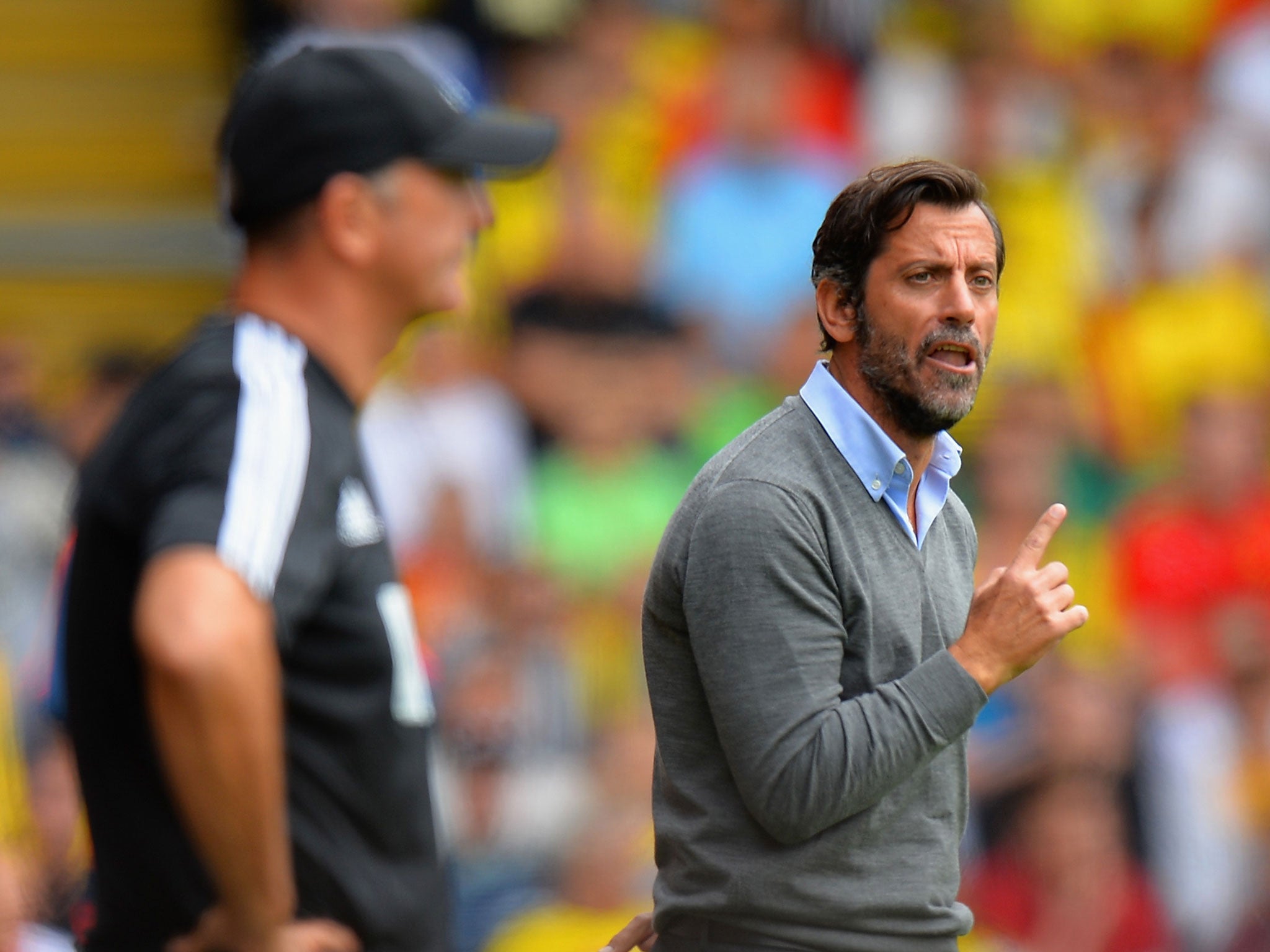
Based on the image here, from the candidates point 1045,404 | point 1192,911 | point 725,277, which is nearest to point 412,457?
point 725,277

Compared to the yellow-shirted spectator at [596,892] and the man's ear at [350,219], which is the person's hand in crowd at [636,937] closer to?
the man's ear at [350,219]

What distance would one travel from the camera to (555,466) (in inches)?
263

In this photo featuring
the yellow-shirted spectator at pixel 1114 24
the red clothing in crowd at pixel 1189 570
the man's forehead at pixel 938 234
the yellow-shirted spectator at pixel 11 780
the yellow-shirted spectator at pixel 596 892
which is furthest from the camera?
the yellow-shirted spectator at pixel 1114 24

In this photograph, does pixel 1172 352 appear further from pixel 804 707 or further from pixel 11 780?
pixel 804 707

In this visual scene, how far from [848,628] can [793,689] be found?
0.43ft

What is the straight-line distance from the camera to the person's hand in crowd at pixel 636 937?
7.57 feet

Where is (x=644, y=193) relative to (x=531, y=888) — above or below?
above

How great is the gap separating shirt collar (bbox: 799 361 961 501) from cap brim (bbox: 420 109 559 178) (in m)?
0.51

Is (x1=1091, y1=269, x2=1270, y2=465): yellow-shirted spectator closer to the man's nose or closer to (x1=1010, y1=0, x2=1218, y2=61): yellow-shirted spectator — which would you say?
(x1=1010, y1=0, x2=1218, y2=61): yellow-shirted spectator

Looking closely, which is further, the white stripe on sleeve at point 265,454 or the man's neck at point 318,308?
the man's neck at point 318,308

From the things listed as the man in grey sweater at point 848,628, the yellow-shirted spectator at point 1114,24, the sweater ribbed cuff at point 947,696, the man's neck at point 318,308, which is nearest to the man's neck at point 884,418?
the man in grey sweater at point 848,628

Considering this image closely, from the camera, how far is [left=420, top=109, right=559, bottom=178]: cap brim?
2.09 metres

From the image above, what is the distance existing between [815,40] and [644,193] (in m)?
1.16

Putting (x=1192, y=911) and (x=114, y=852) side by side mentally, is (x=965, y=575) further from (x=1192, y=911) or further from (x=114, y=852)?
(x=1192, y=911)
